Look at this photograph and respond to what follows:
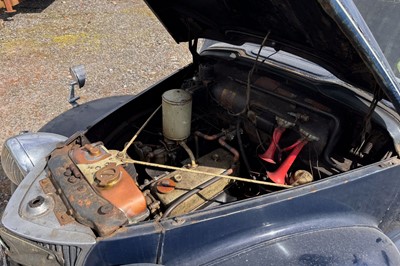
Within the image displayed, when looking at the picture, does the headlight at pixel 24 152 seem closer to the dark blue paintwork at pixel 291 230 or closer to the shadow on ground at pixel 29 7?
the dark blue paintwork at pixel 291 230

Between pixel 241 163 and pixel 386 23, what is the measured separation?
1371mm

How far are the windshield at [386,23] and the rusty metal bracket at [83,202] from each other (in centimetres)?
195

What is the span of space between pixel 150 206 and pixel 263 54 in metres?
1.43

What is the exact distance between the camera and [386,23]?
8.31ft

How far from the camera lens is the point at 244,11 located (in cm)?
222

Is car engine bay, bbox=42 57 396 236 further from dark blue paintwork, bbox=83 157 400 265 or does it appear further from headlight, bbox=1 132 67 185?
headlight, bbox=1 132 67 185

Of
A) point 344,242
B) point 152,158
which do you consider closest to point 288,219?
point 344,242

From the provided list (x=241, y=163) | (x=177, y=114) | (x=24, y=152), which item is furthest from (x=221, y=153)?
(x=24, y=152)

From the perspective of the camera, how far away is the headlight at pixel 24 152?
2.44 metres

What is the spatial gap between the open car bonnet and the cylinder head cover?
0.55 m

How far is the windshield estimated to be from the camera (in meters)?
2.45

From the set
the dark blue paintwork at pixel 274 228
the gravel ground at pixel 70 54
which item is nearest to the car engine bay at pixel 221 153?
the dark blue paintwork at pixel 274 228

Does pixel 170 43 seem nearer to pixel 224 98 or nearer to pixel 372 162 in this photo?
pixel 224 98

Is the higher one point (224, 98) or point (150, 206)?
point (224, 98)
